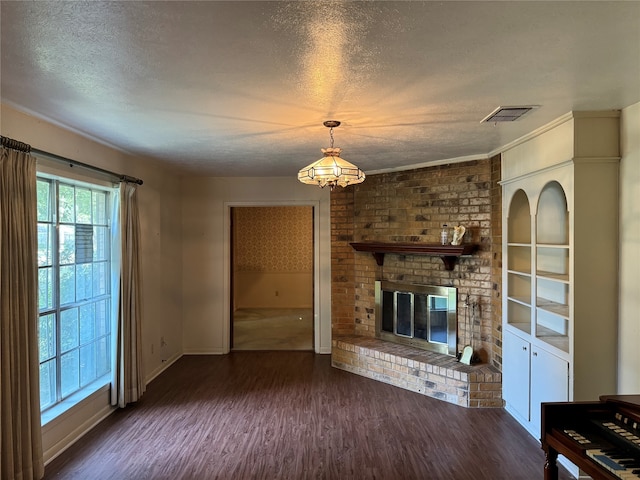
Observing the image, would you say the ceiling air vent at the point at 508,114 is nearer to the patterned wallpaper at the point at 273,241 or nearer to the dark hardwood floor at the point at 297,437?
the dark hardwood floor at the point at 297,437

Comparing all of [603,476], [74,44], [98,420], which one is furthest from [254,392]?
[74,44]

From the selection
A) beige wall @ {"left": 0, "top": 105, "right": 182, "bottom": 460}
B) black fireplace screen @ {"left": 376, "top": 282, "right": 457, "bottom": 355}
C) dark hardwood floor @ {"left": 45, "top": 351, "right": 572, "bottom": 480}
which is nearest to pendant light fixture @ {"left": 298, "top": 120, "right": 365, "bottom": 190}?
beige wall @ {"left": 0, "top": 105, "right": 182, "bottom": 460}

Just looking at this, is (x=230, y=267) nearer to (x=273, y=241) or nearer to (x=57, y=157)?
(x=57, y=157)

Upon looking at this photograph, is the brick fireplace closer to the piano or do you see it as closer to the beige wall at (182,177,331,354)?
the beige wall at (182,177,331,354)

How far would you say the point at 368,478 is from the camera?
2.60 meters

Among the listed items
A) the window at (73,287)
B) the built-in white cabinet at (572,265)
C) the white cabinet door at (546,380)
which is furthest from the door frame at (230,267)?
the white cabinet door at (546,380)

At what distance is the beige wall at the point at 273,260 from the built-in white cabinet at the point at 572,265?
18.9 feet

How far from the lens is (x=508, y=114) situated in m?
2.61

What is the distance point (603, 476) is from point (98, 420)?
3729 mm

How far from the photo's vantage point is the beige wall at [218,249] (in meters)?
5.50

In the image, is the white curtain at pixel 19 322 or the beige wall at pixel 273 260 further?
the beige wall at pixel 273 260

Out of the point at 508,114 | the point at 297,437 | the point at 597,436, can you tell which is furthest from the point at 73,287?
the point at 597,436

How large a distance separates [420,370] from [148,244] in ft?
11.2

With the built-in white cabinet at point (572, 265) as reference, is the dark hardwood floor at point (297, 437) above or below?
below
